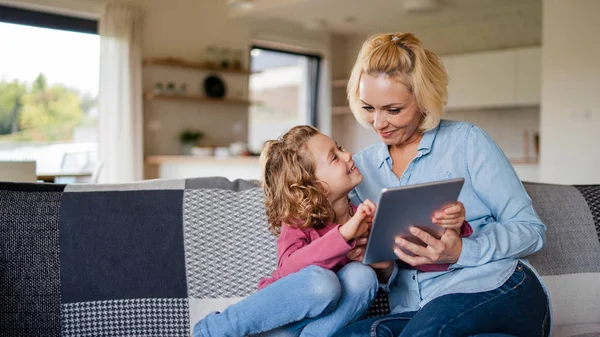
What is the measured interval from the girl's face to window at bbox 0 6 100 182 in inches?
168

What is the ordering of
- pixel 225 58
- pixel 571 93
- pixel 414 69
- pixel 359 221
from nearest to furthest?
pixel 359 221 < pixel 414 69 < pixel 571 93 < pixel 225 58

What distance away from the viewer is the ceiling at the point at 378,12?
6.32 m

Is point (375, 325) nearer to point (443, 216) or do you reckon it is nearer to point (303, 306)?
point (303, 306)

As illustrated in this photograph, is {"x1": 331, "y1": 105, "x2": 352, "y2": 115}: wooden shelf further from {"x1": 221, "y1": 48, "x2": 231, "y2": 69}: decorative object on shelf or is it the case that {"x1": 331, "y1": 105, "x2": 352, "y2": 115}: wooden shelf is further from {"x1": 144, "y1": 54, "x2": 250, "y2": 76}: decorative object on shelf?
{"x1": 221, "y1": 48, "x2": 231, "y2": 69}: decorative object on shelf

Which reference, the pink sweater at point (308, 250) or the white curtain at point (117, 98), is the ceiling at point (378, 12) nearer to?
the white curtain at point (117, 98)

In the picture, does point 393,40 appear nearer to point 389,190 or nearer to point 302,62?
point 389,190

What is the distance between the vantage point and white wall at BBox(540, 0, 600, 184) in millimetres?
4656

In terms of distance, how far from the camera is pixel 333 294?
1283mm

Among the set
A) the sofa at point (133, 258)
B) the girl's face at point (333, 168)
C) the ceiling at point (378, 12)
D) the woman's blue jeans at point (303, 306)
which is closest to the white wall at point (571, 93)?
the ceiling at point (378, 12)

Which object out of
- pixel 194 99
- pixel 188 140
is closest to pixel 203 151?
pixel 188 140

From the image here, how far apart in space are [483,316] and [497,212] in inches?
11.3

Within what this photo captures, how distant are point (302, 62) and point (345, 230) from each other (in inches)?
278

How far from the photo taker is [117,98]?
592 centimetres

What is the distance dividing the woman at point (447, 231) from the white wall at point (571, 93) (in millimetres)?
3701
